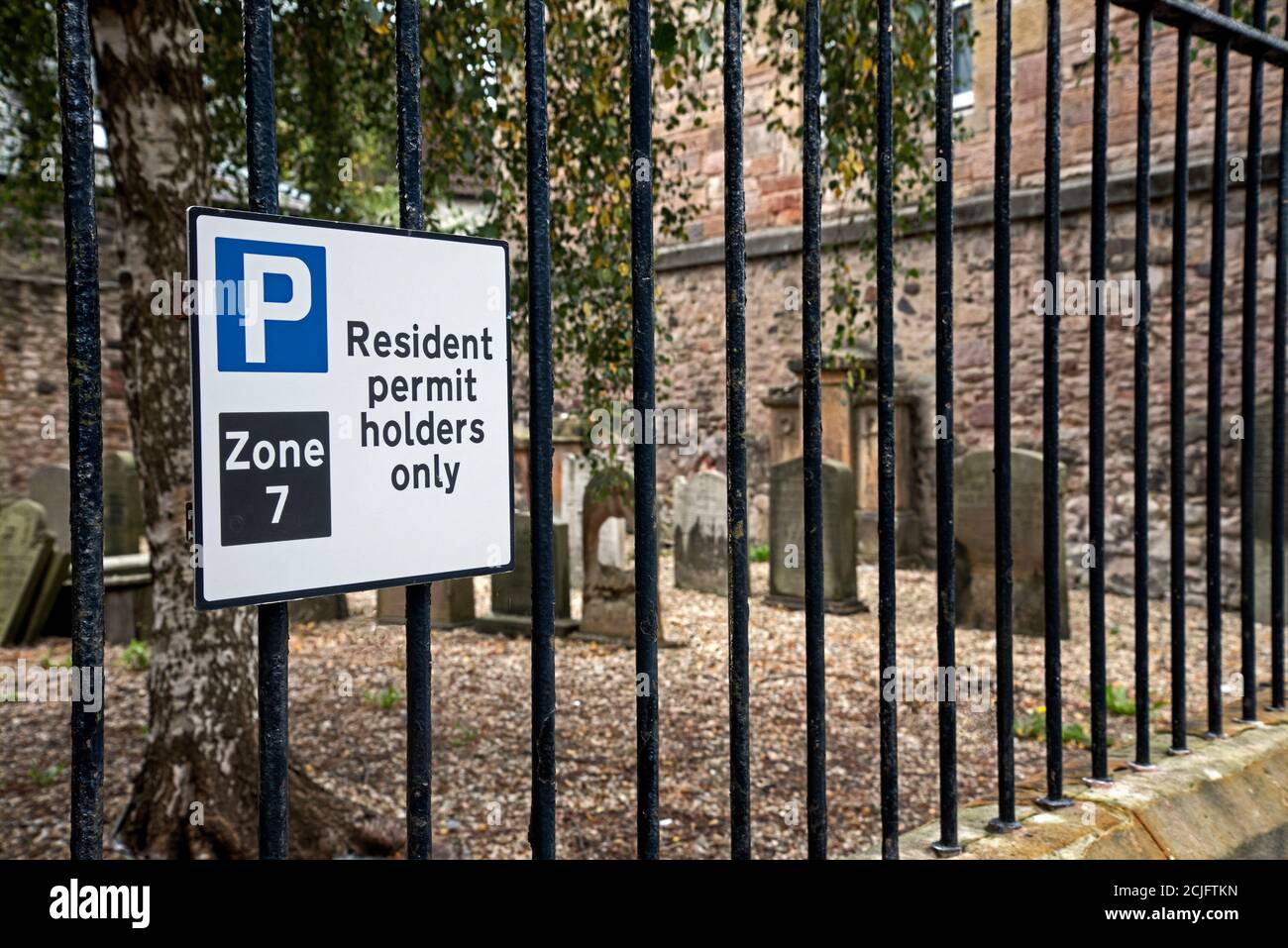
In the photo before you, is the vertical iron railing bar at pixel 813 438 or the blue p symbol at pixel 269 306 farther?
the vertical iron railing bar at pixel 813 438

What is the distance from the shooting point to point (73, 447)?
982 mm

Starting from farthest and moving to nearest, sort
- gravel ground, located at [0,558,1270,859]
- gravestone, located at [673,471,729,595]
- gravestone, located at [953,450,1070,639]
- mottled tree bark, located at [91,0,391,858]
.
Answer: gravestone, located at [673,471,729,595]
gravestone, located at [953,450,1070,639]
gravel ground, located at [0,558,1270,859]
mottled tree bark, located at [91,0,391,858]

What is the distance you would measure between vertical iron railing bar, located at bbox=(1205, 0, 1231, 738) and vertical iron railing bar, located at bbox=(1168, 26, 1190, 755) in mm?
82

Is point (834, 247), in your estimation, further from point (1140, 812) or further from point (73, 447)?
point (73, 447)

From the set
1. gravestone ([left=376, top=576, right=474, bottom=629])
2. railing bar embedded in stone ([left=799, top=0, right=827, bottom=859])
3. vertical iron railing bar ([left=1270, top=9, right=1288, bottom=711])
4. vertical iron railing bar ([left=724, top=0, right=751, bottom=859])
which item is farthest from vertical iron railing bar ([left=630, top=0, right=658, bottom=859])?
gravestone ([left=376, top=576, right=474, bottom=629])

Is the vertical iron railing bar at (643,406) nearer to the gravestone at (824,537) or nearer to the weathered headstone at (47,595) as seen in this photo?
the gravestone at (824,537)

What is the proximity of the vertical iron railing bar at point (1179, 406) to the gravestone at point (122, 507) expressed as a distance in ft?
24.9

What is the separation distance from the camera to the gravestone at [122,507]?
24.9 feet

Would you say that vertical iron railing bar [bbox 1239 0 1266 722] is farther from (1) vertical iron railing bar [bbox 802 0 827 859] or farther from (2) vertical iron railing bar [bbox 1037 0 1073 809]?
(1) vertical iron railing bar [bbox 802 0 827 859]

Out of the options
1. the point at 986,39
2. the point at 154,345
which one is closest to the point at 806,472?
the point at 154,345

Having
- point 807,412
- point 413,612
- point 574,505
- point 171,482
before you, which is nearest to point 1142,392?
point 807,412

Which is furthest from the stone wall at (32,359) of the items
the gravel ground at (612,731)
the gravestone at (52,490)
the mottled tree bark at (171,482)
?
the mottled tree bark at (171,482)

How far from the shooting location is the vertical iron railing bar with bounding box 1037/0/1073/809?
5.98 ft

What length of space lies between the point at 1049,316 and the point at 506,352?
1161mm
